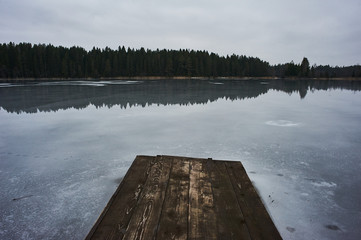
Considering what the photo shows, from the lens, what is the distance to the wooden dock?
2418 millimetres

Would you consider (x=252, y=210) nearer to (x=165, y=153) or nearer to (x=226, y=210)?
(x=226, y=210)

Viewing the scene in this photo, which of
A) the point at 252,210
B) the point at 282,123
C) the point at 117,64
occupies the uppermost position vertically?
the point at 117,64

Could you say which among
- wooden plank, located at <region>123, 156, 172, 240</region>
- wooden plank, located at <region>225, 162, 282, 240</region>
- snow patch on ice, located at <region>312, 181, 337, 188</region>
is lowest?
snow patch on ice, located at <region>312, 181, 337, 188</region>

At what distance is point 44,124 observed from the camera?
10.1 m

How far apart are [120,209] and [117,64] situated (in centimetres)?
10709

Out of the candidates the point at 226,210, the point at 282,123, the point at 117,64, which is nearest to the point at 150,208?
the point at 226,210

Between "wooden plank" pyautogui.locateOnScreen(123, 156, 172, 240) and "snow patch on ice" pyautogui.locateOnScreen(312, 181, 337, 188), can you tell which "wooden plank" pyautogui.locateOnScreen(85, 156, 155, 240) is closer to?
"wooden plank" pyautogui.locateOnScreen(123, 156, 172, 240)

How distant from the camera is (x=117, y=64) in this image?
103 metres

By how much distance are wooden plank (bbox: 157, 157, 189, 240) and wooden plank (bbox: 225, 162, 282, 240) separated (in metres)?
0.73

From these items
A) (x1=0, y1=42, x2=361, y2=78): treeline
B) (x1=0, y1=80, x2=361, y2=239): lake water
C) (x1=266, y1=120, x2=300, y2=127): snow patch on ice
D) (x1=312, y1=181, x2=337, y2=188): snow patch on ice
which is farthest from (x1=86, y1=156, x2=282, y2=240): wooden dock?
(x1=0, y1=42, x2=361, y2=78): treeline

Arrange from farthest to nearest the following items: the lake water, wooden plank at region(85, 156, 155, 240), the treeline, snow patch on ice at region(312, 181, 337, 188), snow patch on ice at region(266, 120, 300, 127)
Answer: the treeline
snow patch on ice at region(266, 120, 300, 127)
snow patch on ice at region(312, 181, 337, 188)
the lake water
wooden plank at region(85, 156, 155, 240)

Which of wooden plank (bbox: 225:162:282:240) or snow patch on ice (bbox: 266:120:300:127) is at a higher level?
wooden plank (bbox: 225:162:282:240)

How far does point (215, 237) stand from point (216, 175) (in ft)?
5.28

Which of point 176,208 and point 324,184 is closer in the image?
point 176,208
